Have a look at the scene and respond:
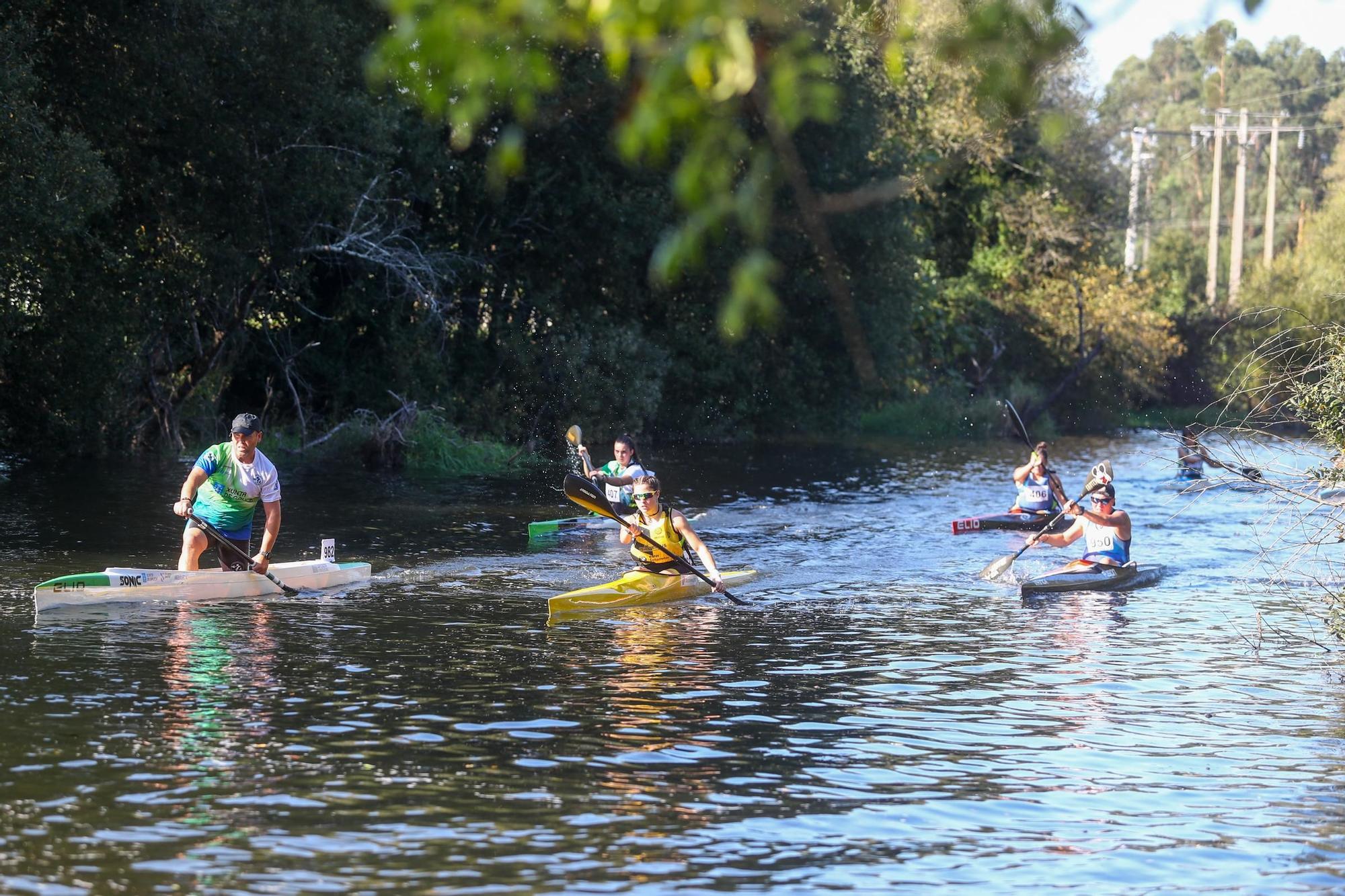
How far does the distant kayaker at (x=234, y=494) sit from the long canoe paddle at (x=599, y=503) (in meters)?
2.72

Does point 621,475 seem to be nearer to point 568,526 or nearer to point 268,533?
point 568,526

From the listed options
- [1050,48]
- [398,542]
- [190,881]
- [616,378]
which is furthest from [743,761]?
[616,378]

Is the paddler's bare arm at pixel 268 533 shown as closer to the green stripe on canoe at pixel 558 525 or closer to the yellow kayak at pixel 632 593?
the yellow kayak at pixel 632 593

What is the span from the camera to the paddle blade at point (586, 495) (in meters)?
14.4

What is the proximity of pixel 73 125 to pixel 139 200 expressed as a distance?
1989mm

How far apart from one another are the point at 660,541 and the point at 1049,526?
4.27 metres

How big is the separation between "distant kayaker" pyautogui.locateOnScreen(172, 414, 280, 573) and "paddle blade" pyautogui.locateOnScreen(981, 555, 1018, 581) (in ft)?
24.6

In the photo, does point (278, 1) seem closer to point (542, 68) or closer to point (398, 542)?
point (398, 542)

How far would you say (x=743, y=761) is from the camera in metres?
8.50

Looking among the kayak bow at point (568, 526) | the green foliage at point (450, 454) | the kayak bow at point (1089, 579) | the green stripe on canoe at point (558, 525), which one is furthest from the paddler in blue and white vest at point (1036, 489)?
the green foliage at point (450, 454)

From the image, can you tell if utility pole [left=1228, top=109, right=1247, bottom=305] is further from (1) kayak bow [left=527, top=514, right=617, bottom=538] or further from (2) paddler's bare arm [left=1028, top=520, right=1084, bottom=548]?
(2) paddler's bare arm [left=1028, top=520, right=1084, bottom=548]

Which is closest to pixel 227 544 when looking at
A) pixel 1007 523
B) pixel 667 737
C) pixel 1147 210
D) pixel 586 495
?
pixel 586 495

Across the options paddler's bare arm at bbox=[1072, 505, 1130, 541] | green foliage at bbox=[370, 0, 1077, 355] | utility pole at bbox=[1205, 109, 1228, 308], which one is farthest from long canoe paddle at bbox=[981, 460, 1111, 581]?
utility pole at bbox=[1205, 109, 1228, 308]

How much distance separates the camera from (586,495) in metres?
14.6
